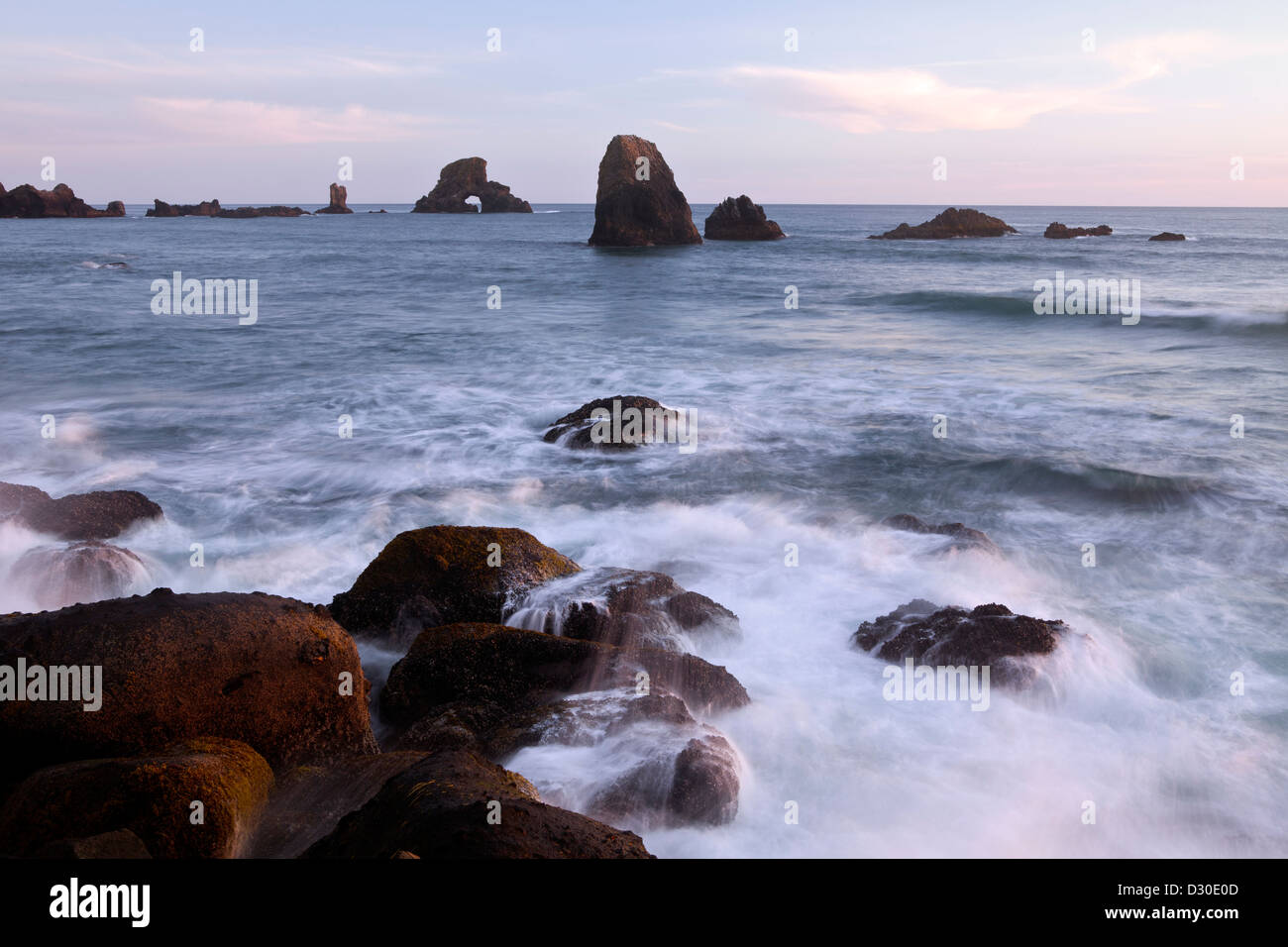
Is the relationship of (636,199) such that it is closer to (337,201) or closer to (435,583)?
(435,583)

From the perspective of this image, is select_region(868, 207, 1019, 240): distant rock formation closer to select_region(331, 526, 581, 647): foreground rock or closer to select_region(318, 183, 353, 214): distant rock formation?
Result: select_region(331, 526, 581, 647): foreground rock

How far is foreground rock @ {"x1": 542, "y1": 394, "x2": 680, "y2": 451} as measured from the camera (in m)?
14.2

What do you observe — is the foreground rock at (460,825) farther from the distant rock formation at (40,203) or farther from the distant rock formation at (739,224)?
the distant rock formation at (40,203)

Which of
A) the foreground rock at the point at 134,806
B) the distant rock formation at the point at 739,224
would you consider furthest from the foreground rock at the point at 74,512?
the distant rock formation at the point at 739,224

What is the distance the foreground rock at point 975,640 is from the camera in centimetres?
735

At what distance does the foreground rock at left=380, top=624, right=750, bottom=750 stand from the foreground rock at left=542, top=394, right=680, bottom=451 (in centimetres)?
766

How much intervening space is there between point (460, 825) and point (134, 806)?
1.70 m

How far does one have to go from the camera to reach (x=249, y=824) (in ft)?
14.6

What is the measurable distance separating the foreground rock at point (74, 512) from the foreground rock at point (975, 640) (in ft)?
27.8

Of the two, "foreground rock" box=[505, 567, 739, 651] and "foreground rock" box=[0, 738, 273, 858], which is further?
"foreground rock" box=[505, 567, 739, 651]

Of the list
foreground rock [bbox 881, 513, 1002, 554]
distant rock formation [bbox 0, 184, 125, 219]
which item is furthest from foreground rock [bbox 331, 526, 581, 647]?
distant rock formation [bbox 0, 184, 125, 219]

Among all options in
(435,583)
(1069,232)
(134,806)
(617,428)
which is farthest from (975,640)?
(1069,232)
